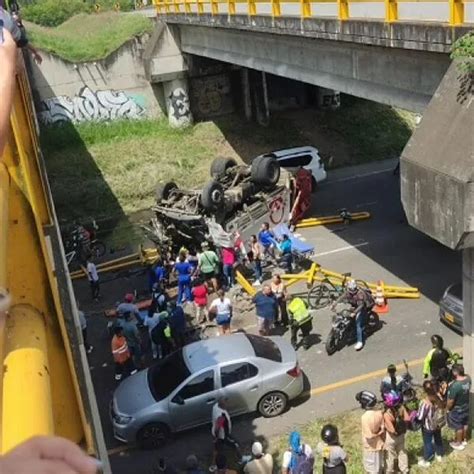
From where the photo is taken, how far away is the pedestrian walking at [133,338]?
512 inches

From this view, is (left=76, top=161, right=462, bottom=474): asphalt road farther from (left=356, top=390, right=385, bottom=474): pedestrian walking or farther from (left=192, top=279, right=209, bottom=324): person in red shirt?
(left=356, top=390, right=385, bottom=474): pedestrian walking

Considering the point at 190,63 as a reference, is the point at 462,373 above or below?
below

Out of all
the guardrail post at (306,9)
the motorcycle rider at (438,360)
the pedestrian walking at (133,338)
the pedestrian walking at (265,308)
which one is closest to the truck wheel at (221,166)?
the guardrail post at (306,9)

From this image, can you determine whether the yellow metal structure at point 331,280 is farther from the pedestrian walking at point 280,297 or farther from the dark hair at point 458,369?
the dark hair at point 458,369

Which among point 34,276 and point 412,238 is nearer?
point 34,276

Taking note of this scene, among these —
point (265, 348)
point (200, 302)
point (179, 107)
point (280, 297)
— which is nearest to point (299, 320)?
point (280, 297)

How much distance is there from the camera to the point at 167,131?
28.9m

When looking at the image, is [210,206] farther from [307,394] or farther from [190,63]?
[190,63]

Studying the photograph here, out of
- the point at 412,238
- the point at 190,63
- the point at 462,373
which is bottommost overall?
the point at 412,238

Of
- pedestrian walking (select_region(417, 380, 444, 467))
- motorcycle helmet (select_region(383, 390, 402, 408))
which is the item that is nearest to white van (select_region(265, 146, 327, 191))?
pedestrian walking (select_region(417, 380, 444, 467))

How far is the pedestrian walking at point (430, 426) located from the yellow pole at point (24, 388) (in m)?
8.16

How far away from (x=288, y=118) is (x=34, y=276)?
28131mm

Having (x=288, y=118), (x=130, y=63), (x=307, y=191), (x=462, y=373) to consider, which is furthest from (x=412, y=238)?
(x=130, y=63)

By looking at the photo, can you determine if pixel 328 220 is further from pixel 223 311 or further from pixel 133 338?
pixel 133 338
